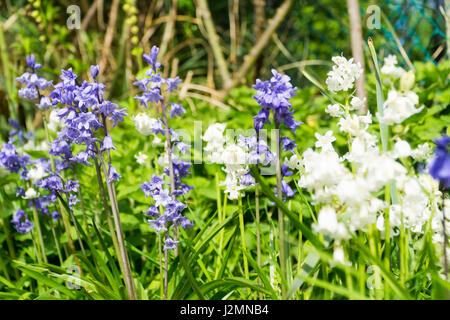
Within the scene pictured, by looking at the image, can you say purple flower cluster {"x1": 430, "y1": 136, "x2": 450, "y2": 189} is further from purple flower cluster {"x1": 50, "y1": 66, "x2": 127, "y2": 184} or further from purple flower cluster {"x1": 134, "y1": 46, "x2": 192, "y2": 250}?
purple flower cluster {"x1": 50, "y1": 66, "x2": 127, "y2": 184}

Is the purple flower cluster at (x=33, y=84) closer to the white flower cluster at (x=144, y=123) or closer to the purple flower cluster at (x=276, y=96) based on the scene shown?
the white flower cluster at (x=144, y=123)

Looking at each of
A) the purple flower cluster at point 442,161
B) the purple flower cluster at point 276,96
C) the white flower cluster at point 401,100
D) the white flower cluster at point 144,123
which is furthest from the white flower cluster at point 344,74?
the white flower cluster at point 144,123

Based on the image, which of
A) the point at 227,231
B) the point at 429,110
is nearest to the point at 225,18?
the point at 429,110

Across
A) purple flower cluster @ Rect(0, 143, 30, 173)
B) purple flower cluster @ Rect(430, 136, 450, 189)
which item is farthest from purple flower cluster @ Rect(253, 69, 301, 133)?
purple flower cluster @ Rect(0, 143, 30, 173)

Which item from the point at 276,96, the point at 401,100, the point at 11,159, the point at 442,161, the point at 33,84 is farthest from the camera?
the point at 11,159

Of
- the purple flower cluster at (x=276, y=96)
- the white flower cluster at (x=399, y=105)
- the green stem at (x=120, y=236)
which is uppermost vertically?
A: the purple flower cluster at (x=276, y=96)

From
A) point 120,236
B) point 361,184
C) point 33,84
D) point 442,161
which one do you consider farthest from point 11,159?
point 442,161

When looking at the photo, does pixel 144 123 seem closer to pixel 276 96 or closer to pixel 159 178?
pixel 159 178

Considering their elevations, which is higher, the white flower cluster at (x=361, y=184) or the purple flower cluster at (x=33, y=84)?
the purple flower cluster at (x=33, y=84)

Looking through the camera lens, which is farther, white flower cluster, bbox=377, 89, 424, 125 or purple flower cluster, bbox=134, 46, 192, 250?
purple flower cluster, bbox=134, 46, 192, 250

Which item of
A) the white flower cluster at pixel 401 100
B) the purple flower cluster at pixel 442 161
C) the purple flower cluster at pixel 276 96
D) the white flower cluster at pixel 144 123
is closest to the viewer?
the purple flower cluster at pixel 442 161

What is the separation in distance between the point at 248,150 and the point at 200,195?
0.82 m

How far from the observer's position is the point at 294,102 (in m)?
2.65
